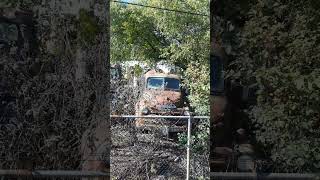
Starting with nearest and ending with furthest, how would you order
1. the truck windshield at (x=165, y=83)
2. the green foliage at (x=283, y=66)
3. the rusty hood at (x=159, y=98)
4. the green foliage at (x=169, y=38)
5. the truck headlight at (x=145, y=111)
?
1. the green foliage at (x=283, y=66)
2. the truck headlight at (x=145, y=111)
3. the rusty hood at (x=159, y=98)
4. the green foliage at (x=169, y=38)
5. the truck windshield at (x=165, y=83)

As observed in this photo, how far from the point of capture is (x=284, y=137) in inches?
103

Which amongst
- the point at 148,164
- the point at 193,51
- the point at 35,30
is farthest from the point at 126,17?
the point at 35,30

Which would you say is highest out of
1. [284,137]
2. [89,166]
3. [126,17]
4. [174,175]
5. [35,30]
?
[126,17]

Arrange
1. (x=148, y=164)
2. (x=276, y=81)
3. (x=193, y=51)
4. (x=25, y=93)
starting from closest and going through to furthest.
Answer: (x=276, y=81)
(x=25, y=93)
(x=148, y=164)
(x=193, y=51)

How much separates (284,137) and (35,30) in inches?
57.9

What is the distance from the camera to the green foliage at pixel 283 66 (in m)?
2.58

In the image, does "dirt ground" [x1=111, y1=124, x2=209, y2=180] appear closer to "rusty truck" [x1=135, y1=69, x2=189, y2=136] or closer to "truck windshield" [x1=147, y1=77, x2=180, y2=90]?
"rusty truck" [x1=135, y1=69, x2=189, y2=136]

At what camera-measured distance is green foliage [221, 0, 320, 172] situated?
2584mm

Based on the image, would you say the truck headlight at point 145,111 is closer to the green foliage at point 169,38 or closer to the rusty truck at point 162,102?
the rusty truck at point 162,102

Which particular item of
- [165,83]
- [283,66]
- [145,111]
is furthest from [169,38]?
[283,66]

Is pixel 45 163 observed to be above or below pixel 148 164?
above

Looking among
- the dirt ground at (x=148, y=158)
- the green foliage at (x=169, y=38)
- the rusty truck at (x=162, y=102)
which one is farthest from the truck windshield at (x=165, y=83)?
the dirt ground at (x=148, y=158)

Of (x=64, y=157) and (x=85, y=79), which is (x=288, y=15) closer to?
(x=85, y=79)

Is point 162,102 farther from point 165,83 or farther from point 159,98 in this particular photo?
point 165,83
